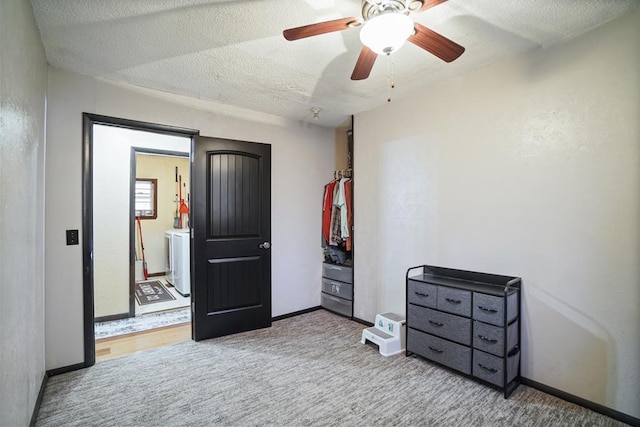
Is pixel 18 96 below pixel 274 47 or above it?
below

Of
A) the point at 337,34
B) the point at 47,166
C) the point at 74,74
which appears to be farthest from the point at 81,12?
the point at 337,34

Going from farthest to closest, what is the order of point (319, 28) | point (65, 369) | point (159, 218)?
point (159, 218), point (65, 369), point (319, 28)

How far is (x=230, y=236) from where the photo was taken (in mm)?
3236

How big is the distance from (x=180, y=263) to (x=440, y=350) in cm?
385

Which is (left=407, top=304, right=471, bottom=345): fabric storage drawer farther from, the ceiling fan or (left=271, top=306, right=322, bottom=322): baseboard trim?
the ceiling fan

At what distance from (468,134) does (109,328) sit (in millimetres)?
4140

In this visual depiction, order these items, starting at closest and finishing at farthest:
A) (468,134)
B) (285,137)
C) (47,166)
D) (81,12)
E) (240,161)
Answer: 1. (81,12)
2. (47,166)
3. (468,134)
4. (240,161)
5. (285,137)

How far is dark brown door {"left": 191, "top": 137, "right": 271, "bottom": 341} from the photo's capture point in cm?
306

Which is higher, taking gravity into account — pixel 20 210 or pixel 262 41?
pixel 262 41

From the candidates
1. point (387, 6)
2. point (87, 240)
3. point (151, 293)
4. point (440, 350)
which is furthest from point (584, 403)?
point (151, 293)

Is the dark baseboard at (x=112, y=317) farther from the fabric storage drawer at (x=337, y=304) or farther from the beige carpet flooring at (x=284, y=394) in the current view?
the fabric storage drawer at (x=337, y=304)

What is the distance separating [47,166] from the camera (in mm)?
2377

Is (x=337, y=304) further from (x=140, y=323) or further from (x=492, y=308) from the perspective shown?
(x=140, y=323)

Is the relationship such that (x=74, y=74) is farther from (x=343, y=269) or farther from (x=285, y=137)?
(x=343, y=269)
